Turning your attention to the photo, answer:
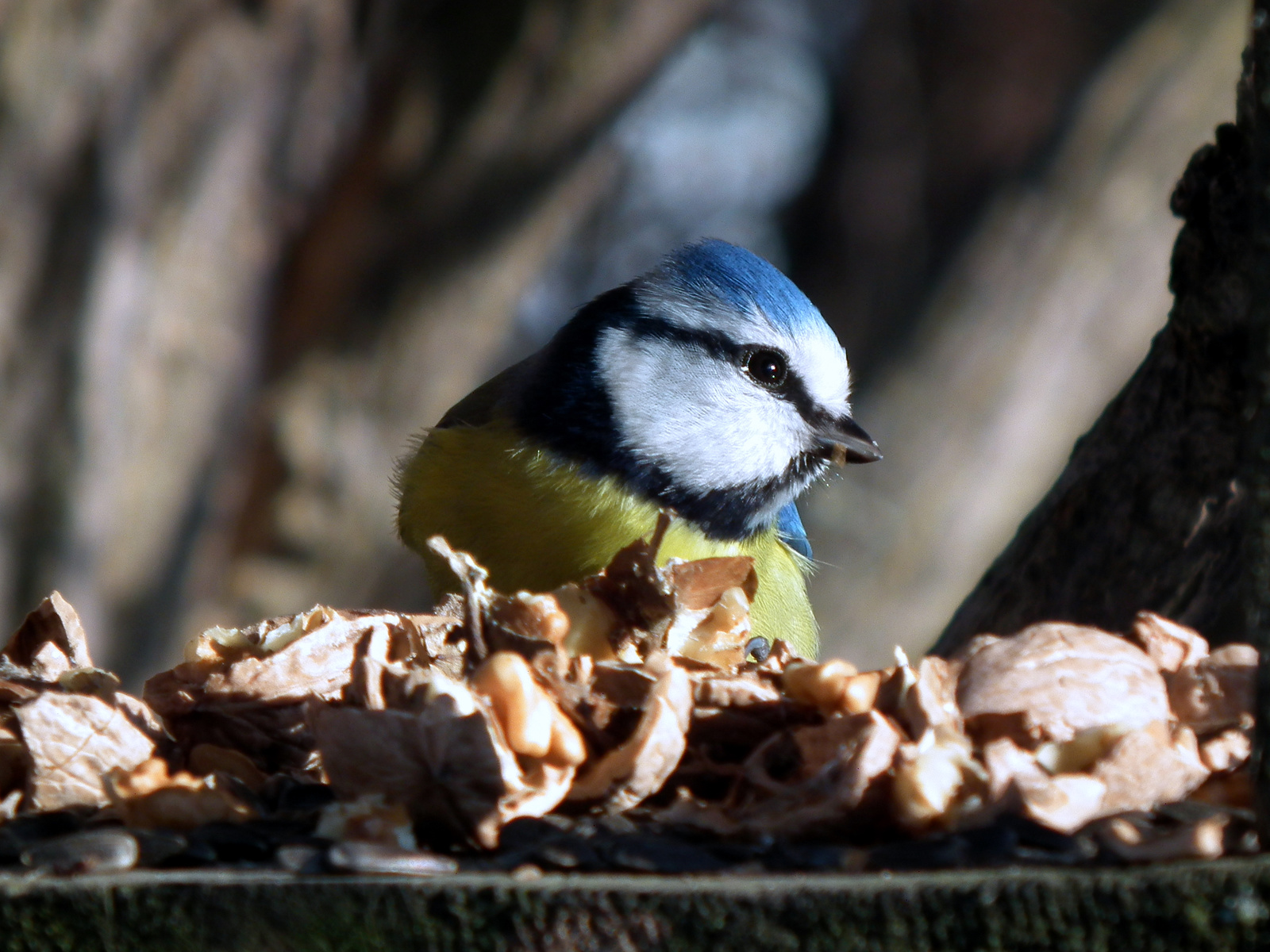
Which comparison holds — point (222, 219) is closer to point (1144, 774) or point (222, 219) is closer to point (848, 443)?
point (848, 443)

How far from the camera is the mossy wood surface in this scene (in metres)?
0.55

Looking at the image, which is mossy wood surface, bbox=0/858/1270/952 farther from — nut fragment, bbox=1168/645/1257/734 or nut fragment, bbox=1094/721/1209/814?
nut fragment, bbox=1168/645/1257/734

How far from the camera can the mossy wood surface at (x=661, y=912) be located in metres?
0.55

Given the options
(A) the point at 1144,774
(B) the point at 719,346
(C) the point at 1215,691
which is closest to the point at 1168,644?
(C) the point at 1215,691

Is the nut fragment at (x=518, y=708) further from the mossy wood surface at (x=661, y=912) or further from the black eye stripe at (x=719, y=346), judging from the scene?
the black eye stripe at (x=719, y=346)

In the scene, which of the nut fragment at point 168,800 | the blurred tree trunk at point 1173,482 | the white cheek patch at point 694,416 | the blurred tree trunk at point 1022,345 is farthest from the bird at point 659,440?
the blurred tree trunk at point 1022,345

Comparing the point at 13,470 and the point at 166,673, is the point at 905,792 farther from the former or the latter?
the point at 13,470

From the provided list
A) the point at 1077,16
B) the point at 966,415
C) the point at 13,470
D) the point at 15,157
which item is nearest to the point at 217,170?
the point at 15,157

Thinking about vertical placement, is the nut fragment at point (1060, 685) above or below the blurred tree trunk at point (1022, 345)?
below

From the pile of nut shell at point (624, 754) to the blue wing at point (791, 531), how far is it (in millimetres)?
931

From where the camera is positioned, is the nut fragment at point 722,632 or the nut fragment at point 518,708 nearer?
the nut fragment at point 518,708

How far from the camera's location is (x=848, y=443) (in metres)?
1.77

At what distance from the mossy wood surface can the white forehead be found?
123 centimetres

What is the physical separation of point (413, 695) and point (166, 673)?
38 centimetres
